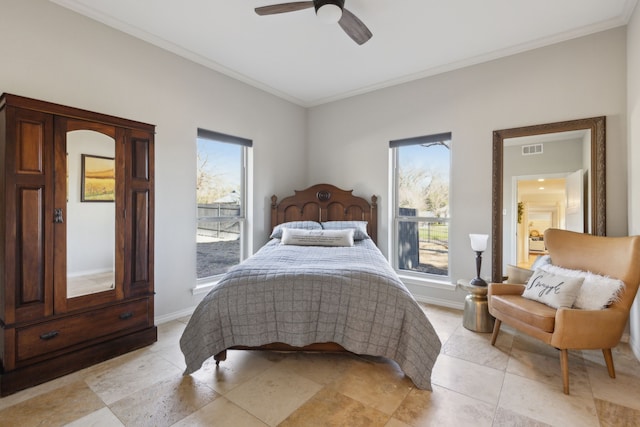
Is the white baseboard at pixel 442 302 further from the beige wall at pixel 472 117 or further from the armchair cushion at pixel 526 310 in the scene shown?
the armchair cushion at pixel 526 310

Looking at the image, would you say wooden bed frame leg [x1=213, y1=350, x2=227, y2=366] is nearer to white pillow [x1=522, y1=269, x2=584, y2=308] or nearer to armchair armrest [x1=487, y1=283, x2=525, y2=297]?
armchair armrest [x1=487, y1=283, x2=525, y2=297]

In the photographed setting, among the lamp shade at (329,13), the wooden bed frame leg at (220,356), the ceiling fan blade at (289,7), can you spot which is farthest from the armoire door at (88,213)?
the lamp shade at (329,13)

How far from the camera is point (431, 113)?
3.70m

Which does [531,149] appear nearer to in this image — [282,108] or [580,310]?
[580,310]

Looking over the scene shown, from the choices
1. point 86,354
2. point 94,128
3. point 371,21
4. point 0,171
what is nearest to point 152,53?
point 94,128

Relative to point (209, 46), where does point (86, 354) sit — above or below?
below

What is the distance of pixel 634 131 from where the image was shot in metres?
2.48

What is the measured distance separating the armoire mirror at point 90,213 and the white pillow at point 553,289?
3.36 meters

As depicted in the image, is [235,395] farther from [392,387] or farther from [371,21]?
[371,21]

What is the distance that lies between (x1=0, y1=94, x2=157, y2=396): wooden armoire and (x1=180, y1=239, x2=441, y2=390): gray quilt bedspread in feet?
Answer: 2.58

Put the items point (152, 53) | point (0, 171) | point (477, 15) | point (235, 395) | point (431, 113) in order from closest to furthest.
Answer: point (235, 395)
point (0, 171)
point (477, 15)
point (152, 53)
point (431, 113)

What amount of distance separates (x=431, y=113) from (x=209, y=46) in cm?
262

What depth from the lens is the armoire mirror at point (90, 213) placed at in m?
2.21

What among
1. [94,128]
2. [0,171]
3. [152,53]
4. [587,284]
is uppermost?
[152,53]
